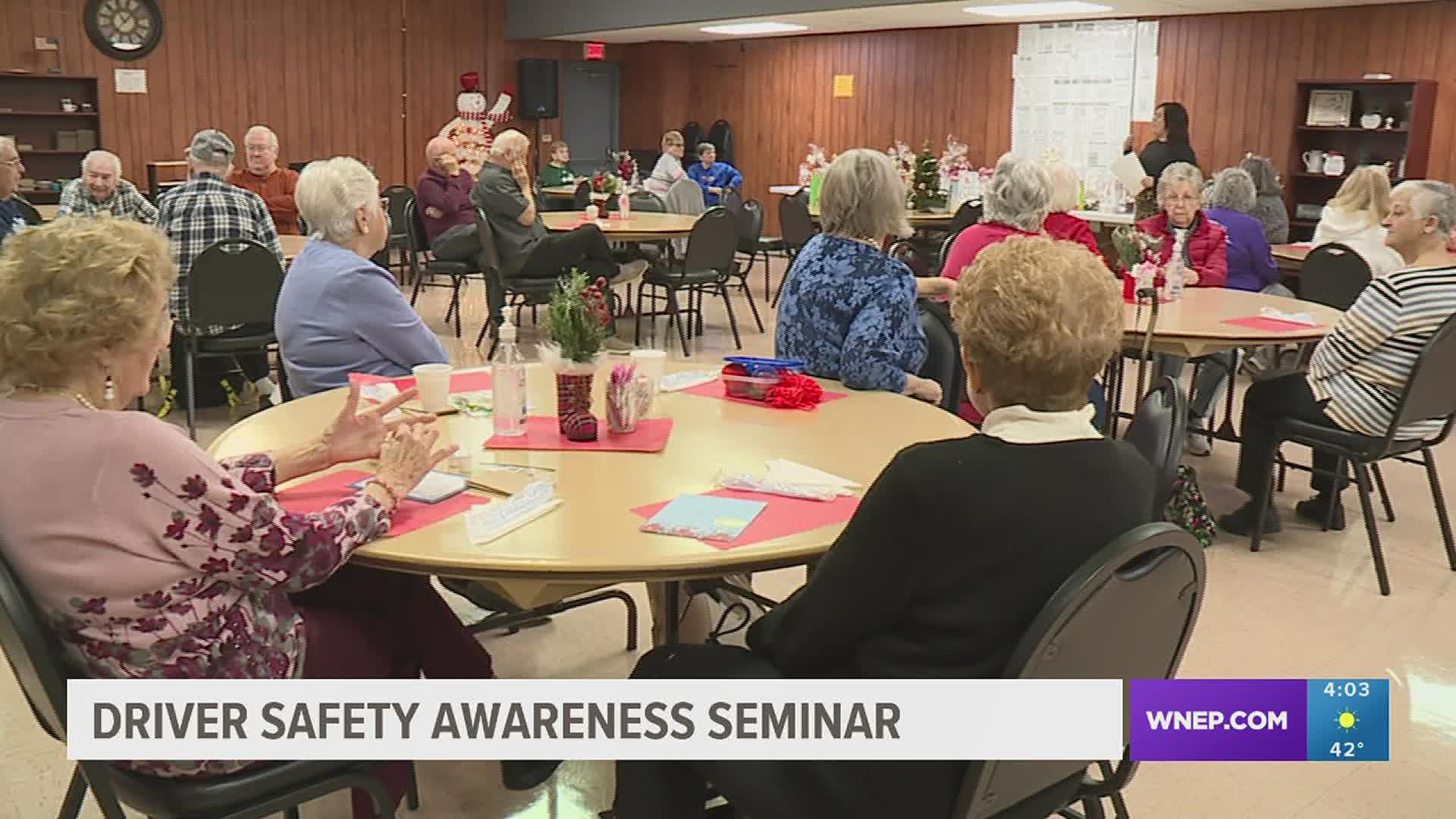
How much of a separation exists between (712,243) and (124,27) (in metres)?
7.47

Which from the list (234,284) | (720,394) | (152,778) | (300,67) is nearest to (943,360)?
(720,394)

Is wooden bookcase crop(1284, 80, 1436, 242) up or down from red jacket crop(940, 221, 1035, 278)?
up

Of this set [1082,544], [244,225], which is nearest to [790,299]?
[1082,544]

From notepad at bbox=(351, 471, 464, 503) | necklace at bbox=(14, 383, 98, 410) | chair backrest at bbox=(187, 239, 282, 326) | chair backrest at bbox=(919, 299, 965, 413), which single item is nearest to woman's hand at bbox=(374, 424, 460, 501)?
notepad at bbox=(351, 471, 464, 503)

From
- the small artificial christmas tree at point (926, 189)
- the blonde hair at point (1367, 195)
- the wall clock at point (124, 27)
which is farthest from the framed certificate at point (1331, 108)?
the wall clock at point (124, 27)

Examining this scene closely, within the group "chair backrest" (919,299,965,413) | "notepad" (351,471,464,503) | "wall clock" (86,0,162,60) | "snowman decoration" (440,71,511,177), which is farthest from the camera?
"snowman decoration" (440,71,511,177)

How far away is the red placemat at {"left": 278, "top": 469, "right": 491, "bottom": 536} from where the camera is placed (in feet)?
6.94

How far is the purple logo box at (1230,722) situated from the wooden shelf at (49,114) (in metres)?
11.3

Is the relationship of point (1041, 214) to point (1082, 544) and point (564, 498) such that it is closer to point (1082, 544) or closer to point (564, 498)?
point (564, 498)

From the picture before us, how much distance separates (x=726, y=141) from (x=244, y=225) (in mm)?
9373

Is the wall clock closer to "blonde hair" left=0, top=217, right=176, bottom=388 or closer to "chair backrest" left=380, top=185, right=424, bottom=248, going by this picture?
"chair backrest" left=380, top=185, right=424, bottom=248

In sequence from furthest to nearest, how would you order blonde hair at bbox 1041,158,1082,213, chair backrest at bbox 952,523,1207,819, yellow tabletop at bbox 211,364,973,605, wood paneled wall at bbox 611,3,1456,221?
1. wood paneled wall at bbox 611,3,1456,221
2. blonde hair at bbox 1041,158,1082,213
3. yellow tabletop at bbox 211,364,973,605
4. chair backrest at bbox 952,523,1207,819

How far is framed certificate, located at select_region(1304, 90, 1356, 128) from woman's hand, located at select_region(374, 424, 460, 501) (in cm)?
905

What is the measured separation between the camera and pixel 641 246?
10.1 meters
